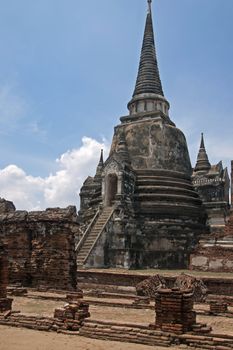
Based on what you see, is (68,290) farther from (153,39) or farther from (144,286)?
(153,39)

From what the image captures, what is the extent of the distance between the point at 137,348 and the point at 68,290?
24.5 feet

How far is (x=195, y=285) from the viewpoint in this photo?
591 inches

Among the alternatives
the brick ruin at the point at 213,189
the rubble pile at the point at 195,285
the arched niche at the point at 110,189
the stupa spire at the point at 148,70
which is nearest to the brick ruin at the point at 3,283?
the rubble pile at the point at 195,285

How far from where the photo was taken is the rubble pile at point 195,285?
47.8ft

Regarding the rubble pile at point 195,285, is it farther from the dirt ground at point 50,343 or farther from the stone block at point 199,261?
the dirt ground at point 50,343

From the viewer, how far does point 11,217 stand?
13875 mm

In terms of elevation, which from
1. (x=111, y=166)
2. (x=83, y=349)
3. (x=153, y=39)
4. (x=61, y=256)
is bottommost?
(x=83, y=349)

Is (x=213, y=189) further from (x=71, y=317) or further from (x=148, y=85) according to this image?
(x=71, y=317)

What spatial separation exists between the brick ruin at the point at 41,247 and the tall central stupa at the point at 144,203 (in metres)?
8.46

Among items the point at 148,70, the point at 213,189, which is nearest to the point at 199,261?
the point at 213,189

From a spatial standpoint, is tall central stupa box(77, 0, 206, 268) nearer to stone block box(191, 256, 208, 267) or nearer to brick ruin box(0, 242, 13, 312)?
stone block box(191, 256, 208, 267)

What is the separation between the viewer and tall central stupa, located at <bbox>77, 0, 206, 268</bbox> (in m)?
23.7

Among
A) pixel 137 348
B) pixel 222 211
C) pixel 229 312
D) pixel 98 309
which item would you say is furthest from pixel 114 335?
pixel 222 211

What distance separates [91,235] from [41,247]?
10.5 m
